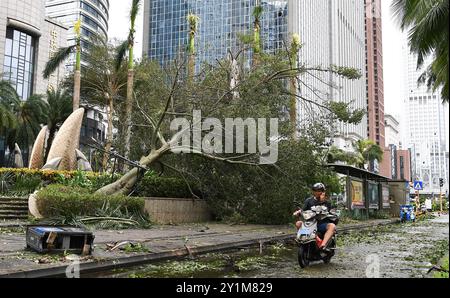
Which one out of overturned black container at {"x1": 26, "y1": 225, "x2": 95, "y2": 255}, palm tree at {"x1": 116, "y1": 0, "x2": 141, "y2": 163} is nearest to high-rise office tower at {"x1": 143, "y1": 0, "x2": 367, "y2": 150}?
palm tree at {"x1": 116, "y1": 0, "x2": 141, "y2": 163}

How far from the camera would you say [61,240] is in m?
8.70

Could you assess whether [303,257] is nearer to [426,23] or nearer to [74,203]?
[426,23]

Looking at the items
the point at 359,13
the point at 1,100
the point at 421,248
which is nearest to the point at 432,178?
the point at 421,248

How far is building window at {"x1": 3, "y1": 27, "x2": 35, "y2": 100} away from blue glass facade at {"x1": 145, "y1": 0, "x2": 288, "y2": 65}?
1837 centimetres

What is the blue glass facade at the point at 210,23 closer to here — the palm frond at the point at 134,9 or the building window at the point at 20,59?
the palm frond at the point at 134,9

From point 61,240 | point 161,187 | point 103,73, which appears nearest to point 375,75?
point 103,73

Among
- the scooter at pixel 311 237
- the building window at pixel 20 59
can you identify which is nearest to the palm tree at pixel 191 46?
the scooter at pixel 311 237

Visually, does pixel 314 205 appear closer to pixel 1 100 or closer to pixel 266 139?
pixel 266 139

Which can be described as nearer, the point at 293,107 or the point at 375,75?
the point at 293,107

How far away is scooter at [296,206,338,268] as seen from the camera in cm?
844

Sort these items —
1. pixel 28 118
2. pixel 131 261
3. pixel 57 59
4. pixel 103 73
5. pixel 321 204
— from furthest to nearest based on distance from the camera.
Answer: pixel 28 118, pixel 103 73, pixel 57 59, pixel 321 204, pixel 131 261

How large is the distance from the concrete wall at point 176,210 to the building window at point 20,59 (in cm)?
5124

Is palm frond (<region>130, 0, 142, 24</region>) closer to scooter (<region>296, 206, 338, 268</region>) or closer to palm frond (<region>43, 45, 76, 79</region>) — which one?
palm frond (<region>43, 45, 76, 79</region>)

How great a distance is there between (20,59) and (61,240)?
6396 cm
